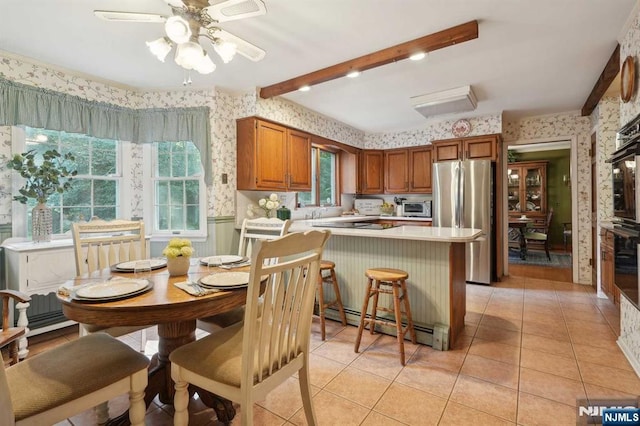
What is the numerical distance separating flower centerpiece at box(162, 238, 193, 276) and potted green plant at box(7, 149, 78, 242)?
1.83 meters

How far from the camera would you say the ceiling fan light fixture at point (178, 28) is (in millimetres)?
1507

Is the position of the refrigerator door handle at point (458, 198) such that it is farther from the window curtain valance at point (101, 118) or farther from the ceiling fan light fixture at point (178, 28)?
the ceiling fan light fixture at point (178, 28)

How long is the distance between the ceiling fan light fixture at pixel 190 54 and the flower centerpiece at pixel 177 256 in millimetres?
985

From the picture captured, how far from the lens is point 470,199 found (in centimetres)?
429

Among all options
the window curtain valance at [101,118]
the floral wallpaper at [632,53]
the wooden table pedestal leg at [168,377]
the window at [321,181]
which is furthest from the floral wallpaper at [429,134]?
the wooden table pedestal leg at [168,377]

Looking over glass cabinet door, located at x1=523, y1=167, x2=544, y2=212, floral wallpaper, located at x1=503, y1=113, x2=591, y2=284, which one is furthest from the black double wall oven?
glass cabinet door, located at x1=523, y1=167, x2=544, y2=212

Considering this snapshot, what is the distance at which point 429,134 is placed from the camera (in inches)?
204

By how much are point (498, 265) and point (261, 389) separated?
428 centimetres

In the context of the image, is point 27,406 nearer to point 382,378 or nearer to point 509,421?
point 382,378

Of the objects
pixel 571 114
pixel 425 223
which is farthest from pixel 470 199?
pixel 571 114

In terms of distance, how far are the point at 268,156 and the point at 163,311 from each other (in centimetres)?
259

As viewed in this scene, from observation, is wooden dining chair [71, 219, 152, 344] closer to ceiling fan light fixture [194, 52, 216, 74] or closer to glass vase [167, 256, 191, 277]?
glass vase [167, 256, 191, 277]

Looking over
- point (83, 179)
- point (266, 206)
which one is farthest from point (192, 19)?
point (83, 179)

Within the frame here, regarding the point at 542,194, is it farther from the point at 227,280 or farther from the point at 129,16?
the point at 129,16
